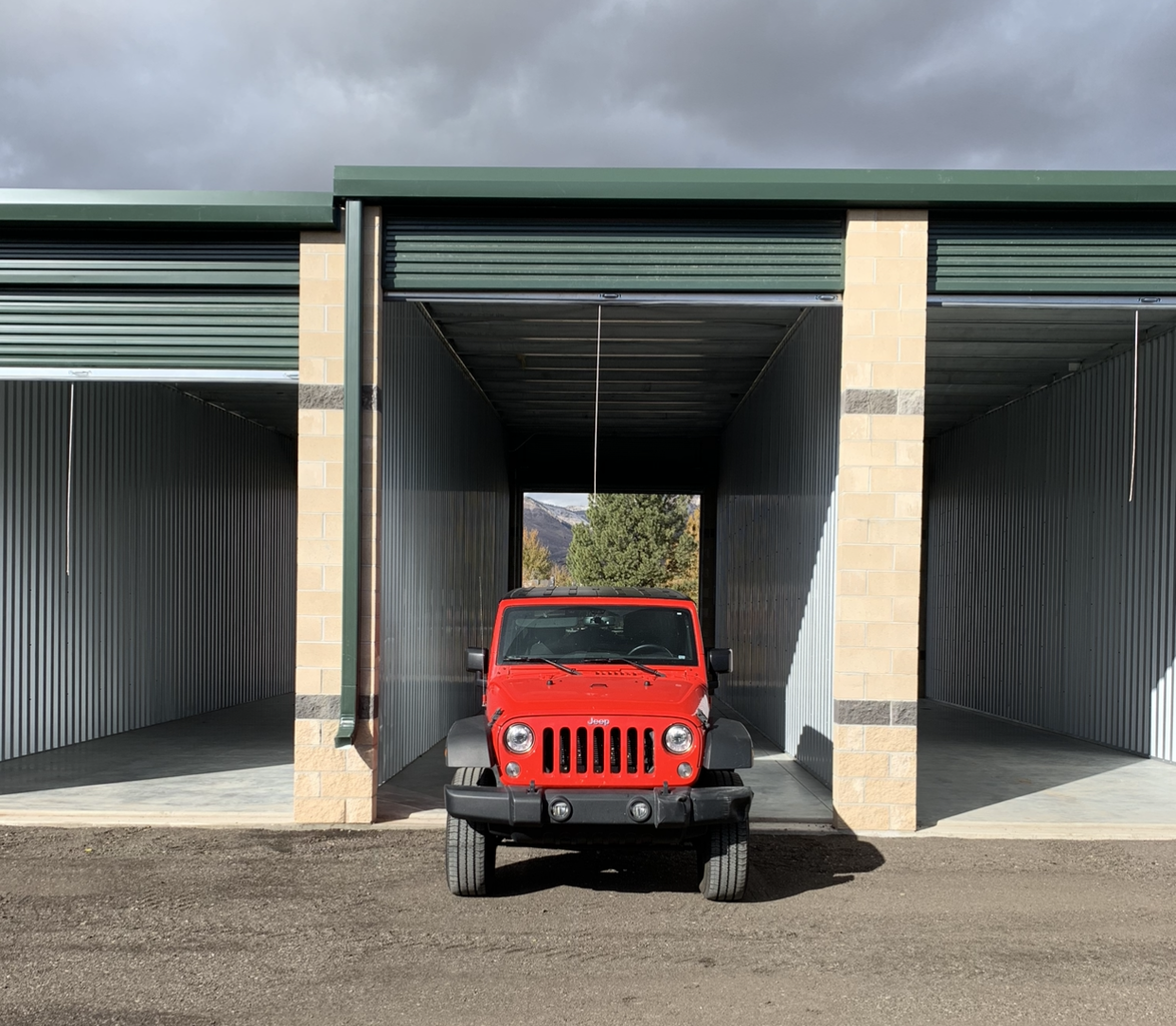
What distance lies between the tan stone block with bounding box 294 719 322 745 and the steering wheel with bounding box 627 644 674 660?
2713 mm

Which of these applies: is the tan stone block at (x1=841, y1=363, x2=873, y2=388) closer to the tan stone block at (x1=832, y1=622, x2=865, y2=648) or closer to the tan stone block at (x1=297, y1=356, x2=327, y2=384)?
the tan stone block at (x1=832, y1=622, x2=865, y2=648)

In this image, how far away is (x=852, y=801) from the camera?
8578 mm

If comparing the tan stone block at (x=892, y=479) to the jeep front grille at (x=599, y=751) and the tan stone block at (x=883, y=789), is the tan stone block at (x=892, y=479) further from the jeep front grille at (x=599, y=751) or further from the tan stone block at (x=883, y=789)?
the jeep front grille at (x=599, y=751)

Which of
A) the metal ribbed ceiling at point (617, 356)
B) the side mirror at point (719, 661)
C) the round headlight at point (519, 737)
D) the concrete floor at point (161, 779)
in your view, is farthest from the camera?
the metal ribbed ceiling at point (617, 356)

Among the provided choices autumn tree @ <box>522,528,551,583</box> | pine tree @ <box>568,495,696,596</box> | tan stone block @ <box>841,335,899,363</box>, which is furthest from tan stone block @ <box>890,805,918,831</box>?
autumn tree @ <box>522,528,551,583</box>

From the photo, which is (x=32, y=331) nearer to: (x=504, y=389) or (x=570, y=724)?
(x=570, y=724)

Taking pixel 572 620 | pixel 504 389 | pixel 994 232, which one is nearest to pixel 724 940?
pixel 572 620

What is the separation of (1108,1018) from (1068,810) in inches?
192

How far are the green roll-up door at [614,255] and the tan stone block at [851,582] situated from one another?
2.19 m

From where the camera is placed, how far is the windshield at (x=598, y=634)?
24.1 ft

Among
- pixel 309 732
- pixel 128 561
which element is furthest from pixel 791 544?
pixel 128 561

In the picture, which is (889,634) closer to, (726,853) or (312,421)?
(726,853)

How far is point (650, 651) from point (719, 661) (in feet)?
1.46

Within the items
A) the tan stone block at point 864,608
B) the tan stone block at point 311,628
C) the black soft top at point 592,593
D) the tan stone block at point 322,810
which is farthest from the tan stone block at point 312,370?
the tan stone block at point 864,608
